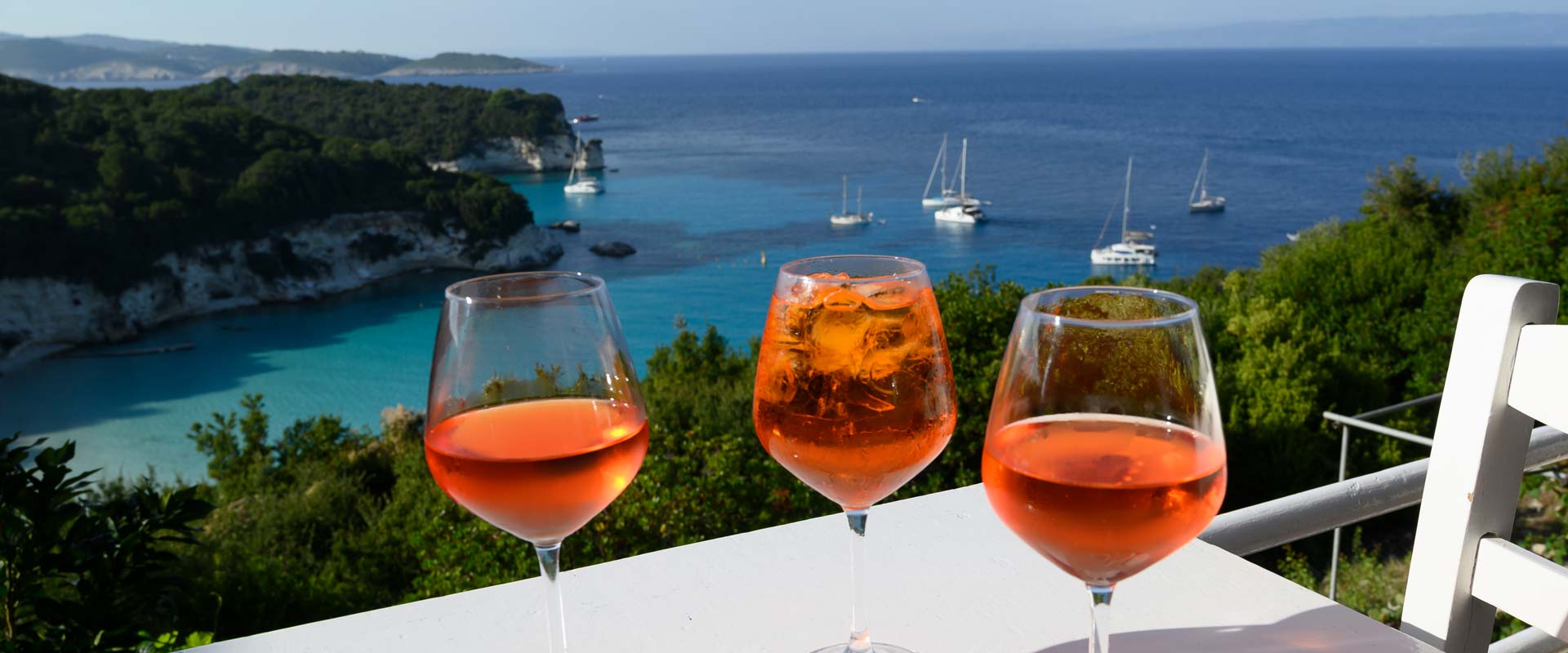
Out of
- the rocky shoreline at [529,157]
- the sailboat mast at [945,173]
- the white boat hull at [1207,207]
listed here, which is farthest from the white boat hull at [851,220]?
the rocky shoreline at [529,157]

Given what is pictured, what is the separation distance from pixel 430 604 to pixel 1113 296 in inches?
22.7

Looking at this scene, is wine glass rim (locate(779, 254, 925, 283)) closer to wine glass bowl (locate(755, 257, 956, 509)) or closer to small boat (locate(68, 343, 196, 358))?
wine glass bowl (locate(755, 257, 956, 509))

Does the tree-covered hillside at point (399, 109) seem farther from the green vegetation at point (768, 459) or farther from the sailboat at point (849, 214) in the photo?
the green vegetation at point (768, 459)

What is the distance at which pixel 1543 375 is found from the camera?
2.95 ft

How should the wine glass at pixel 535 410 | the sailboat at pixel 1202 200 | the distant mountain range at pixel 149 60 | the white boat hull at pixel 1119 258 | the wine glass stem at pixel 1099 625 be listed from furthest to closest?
the distant mountain range at pixel 149 60, the sailboat at pixel 1202 200, the white boat hull at pixel 1119 258, the wine glass at pixel 535 410, the wine glass stem at pixel 1099 625

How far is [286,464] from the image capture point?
15352mm

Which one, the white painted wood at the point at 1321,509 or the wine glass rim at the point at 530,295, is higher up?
the wine glass rim at the point at 530,295

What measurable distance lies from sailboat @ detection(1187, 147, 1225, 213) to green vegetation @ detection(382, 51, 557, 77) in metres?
79.6

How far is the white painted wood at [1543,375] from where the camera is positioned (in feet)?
2.89

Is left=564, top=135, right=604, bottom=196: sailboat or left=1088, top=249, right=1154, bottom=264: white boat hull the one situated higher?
left=564, top=135, right=604, bottom=196: sailboat

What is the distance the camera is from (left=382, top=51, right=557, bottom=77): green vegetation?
114 metres

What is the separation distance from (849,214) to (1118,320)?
47.4 meters

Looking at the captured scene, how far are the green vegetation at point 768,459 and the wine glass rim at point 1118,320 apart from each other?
1.18 meters

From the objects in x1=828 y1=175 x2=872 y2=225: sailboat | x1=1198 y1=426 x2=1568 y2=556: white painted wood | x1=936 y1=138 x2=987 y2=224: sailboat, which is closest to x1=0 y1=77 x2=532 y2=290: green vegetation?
x1=828 y1=175 x2=872 y2=225: sailboat
